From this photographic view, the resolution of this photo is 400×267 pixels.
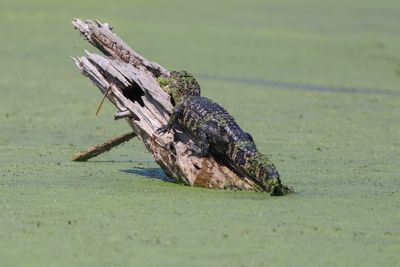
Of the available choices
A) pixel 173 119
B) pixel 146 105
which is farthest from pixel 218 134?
pixel 146 105

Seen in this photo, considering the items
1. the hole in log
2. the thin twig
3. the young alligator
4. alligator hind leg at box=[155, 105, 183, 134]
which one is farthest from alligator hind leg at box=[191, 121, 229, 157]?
the thin twig

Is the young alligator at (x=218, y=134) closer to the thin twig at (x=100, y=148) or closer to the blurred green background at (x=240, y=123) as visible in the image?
the blurred green background at (x=240, y=123)

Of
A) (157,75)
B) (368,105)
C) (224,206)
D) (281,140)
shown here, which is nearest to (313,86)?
(368,105)

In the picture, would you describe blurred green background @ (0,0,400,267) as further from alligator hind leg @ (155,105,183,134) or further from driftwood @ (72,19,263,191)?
alligator hind leg @ (155,105,183,134)

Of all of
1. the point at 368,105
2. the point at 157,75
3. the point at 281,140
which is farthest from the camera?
the point at 368,105

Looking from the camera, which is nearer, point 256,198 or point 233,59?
point 256,198

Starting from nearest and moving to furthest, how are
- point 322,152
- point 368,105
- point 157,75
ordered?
point 157,75 < point 322,152 < point 368,105

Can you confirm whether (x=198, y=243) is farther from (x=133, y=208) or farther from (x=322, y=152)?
(x=322, y=152)
